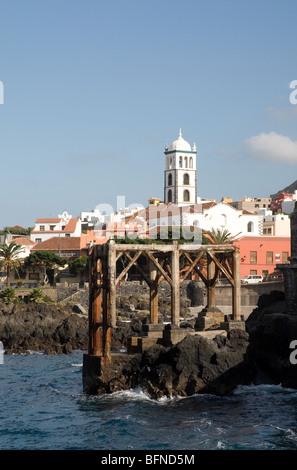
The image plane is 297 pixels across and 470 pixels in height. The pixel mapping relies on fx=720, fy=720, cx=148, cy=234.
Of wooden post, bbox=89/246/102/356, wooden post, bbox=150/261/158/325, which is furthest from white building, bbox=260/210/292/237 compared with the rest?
wooden post, bbox=89/246/102/356

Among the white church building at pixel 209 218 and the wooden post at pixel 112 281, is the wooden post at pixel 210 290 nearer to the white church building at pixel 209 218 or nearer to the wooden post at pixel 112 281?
the wooden post at pixel 112 281

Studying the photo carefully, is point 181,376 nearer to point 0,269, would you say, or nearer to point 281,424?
point 281,424

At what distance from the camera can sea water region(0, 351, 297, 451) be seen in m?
21.0

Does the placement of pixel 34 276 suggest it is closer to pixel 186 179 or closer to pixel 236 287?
pixel 186 179

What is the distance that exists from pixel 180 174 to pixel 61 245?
143 feet

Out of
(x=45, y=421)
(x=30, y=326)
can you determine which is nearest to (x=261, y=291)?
(x=30, y=326)

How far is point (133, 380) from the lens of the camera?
27.5 metres

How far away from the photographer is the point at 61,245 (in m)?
91.0

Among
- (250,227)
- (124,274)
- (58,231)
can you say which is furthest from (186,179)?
(124,274)

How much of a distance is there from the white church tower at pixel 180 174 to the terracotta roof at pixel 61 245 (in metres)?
39.3

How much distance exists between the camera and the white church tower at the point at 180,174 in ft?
424

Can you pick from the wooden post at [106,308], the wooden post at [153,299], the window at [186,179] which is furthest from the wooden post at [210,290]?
the window at [186,179]

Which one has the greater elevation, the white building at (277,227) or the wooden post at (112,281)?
the white building at (277,227)

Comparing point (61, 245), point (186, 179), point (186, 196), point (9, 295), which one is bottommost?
point (9, 295)
